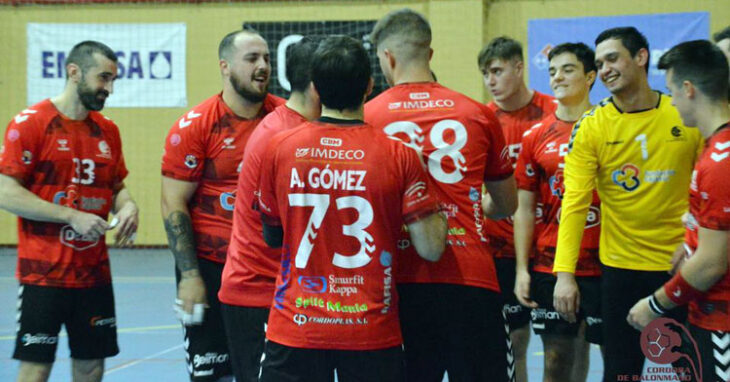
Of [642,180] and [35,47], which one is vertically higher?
[35,47]

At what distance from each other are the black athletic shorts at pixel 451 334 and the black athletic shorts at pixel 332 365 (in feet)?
1.71

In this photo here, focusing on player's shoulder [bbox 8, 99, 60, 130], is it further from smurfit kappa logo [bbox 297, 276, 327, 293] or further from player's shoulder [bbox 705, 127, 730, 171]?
player's shoulder [bbox 705, 127, 730, 171]

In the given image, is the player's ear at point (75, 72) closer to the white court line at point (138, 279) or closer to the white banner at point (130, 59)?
the white court line at point (138, 279)

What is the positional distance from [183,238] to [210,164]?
441mm

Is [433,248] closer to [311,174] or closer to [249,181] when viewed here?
[311,174]

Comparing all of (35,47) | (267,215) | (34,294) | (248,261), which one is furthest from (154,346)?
(35,47)

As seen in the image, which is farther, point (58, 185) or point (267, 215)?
point (58, 185)

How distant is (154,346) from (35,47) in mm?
8956

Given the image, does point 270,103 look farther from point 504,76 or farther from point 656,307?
point 656,307

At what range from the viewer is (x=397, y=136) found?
12.1ft

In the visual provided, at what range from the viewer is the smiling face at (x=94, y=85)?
5047mm

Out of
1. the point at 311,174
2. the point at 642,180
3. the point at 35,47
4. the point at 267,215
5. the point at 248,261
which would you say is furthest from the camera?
the point at 35,47

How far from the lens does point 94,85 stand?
16.5 feet

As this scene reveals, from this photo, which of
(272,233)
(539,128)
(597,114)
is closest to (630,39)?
(597,114)
